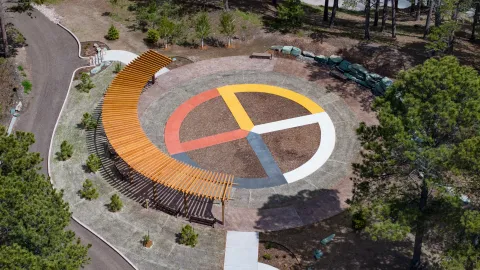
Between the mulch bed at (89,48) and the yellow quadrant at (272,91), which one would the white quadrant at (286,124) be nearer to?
the yellow quadrant at (272,91)

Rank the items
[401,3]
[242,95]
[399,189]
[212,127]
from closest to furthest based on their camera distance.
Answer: [399,189]
[212,127]
[242,95]
[401,3]

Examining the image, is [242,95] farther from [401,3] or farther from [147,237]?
[401,3]

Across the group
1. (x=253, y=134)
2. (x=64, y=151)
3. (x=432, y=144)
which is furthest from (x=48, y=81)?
(x=432, y=144)

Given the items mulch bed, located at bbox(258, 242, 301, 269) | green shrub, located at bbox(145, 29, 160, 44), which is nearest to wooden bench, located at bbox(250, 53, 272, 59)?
green shrub, located at bbox(145, 29, 160, 44)

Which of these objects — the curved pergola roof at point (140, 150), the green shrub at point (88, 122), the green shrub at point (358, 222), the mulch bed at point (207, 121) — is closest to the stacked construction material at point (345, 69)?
the mulch bed at point (207, 121)

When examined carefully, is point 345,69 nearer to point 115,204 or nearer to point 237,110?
point 237,110

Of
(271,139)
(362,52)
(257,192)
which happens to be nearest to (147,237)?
(257,192)
